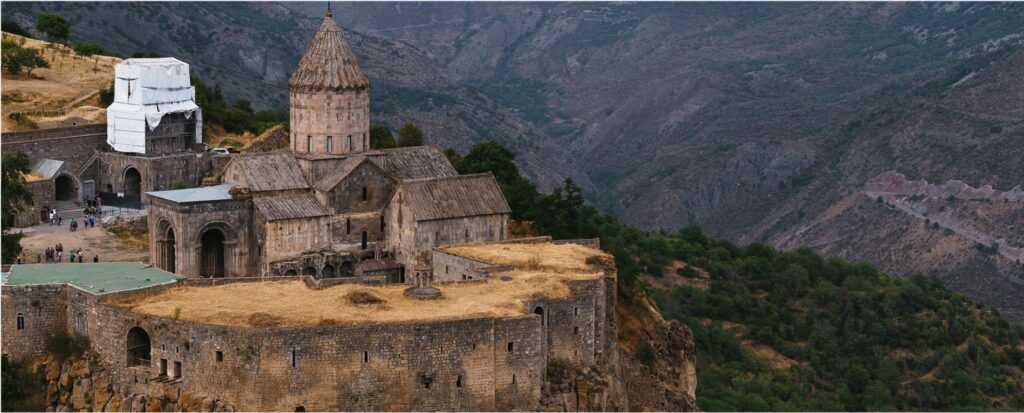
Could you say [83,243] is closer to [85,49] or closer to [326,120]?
[326,120]

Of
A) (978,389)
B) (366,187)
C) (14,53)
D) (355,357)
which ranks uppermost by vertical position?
(14,53)

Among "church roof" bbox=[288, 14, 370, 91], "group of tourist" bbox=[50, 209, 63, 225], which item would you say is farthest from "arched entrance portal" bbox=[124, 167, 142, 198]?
"church roof" bbox=[288, 14, 370, 91]

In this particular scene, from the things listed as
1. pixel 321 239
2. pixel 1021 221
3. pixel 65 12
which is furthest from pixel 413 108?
pixel 321 239

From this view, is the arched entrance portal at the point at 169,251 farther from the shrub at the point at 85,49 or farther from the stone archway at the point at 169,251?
the shrub at the point at 85,49

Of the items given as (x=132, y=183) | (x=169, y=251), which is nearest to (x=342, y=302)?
(x=169, y=251)

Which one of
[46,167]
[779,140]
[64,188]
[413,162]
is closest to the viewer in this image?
[413,162]

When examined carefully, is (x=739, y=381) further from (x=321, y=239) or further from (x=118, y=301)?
(x=118, y=301)
